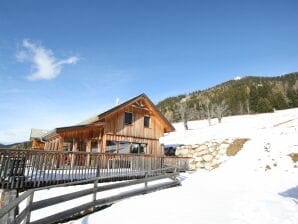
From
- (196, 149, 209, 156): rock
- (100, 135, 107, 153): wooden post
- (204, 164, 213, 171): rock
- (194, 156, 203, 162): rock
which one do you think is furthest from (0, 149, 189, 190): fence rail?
(196, 149, 209, 156): rock

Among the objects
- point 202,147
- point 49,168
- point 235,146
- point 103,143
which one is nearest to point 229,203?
point 49,168

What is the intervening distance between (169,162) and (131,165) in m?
4.78

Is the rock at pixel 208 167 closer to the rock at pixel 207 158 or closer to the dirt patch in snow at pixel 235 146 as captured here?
the rock at pixel 207 158

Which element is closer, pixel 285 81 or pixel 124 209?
pixel 124 209

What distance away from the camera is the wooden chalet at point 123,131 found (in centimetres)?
2561

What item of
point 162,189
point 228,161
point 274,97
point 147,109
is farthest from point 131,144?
point 274,97

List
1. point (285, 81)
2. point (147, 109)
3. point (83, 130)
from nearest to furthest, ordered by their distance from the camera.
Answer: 1. point (83, 130)
2. point (147, 109)
3. point (285, 81)

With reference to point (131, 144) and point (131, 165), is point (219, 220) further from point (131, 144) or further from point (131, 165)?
point (131, 144)

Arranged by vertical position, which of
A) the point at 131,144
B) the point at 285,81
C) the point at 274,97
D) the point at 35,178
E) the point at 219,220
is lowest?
the point at 219,220

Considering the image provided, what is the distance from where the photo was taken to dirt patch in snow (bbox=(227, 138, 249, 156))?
27.1 metres

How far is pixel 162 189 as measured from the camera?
1513cm

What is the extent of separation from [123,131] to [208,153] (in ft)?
29.5

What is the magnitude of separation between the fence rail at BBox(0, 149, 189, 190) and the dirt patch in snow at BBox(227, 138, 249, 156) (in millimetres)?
9123

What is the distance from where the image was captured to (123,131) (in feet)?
88.3
